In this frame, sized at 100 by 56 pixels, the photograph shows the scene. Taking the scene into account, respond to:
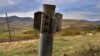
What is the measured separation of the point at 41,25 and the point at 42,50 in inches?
20.4

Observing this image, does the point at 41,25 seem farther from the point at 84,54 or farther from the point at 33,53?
the point at 33,53

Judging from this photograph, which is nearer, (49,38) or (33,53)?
(49,38)

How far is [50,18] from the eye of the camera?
7.81 metres

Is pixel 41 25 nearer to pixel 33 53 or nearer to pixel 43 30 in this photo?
pixel 43 30

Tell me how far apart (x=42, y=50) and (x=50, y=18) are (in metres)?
0.68

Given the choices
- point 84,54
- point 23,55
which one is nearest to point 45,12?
→ point 84,54

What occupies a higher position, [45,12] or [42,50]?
[45,12]

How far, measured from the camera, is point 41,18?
780cm

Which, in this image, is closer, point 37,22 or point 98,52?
point 37,22

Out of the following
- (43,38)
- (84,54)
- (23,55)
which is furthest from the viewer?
(23,55)

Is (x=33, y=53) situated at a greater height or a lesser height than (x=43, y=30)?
lesser

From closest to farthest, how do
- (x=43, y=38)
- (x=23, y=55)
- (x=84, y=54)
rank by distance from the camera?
1. (x=43, y=38)
2. (x=84, y=54)
3. (x=23, y=55)

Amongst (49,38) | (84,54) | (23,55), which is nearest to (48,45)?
(49,38)

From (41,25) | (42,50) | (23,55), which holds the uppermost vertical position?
(41,25)
